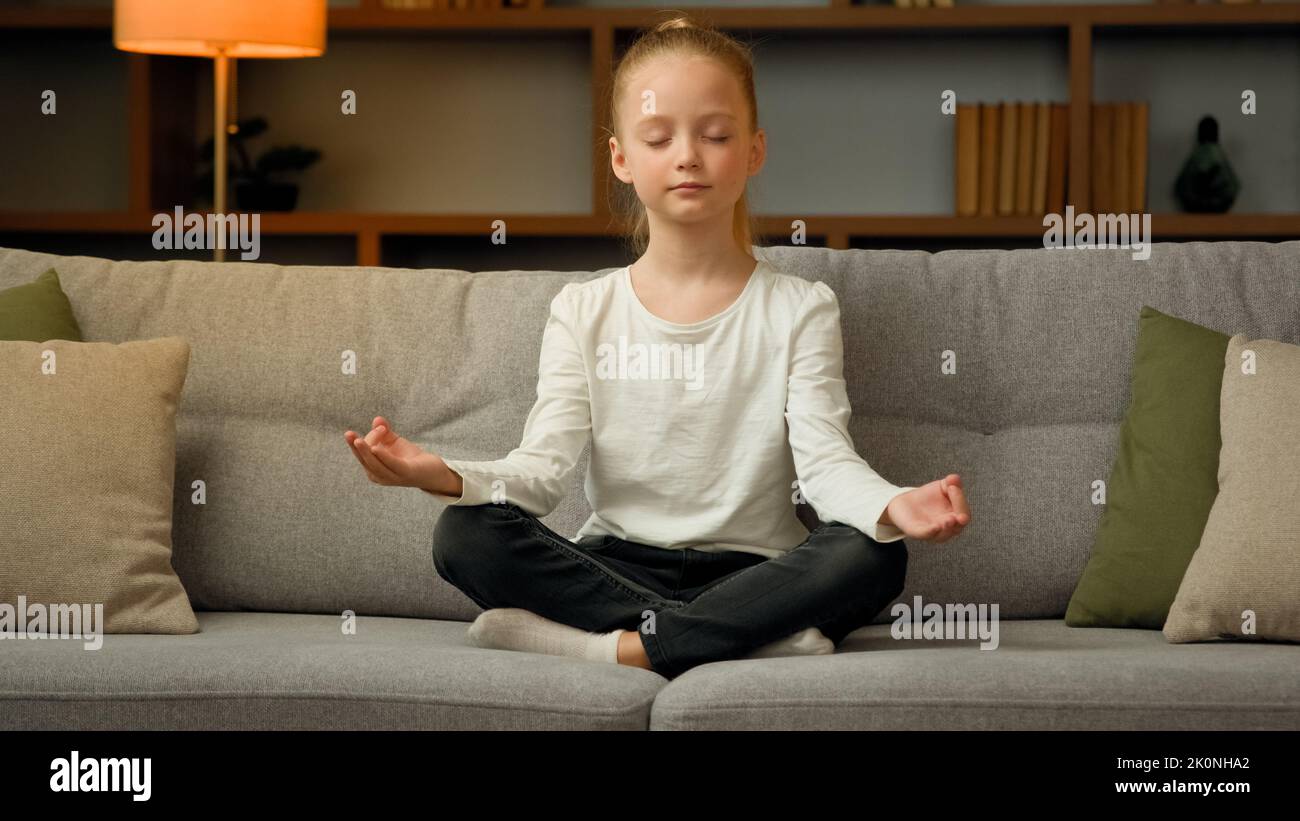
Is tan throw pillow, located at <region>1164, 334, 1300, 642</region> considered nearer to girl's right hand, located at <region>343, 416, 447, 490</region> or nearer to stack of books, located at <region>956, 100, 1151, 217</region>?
girl's right hand, located at <region>343, 416, 447, 490</region>

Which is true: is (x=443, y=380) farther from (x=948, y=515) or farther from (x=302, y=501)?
(x=948, y=515)

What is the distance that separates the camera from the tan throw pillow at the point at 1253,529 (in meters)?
1.49

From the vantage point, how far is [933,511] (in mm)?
1361

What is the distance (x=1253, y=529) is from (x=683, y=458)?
601 millimetres

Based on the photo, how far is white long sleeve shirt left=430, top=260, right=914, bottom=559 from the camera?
161 centimetres

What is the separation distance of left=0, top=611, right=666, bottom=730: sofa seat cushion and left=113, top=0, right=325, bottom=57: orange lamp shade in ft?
5.42

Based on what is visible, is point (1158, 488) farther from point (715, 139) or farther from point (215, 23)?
point (215, 23)

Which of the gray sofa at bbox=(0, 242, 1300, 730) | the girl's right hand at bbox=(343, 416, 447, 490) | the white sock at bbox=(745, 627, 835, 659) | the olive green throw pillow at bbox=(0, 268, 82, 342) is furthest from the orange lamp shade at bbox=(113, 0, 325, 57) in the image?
the white sock at bbox=(745, 627, 835, 659)

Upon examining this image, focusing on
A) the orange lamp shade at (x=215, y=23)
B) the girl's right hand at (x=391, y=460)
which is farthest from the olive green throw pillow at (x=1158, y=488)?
the orange lamp shade at (x=215, y=23)

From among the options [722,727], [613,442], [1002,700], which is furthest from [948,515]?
[613,442]

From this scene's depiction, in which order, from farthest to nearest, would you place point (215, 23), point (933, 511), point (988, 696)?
1. point (215, 23)
2. point (933, 511)
3. point (988, 696)

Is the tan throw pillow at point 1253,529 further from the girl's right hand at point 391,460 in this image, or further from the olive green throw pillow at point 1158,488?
the girl's right hand at point 391,460

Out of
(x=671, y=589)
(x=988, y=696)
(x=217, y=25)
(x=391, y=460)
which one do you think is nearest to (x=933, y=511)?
(x=988, y=696)
